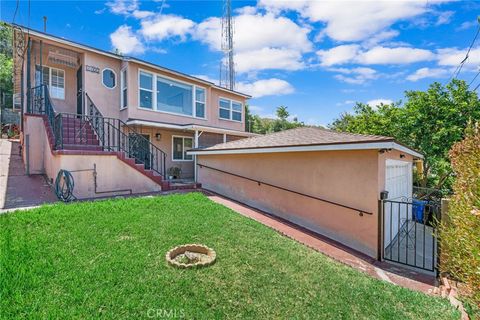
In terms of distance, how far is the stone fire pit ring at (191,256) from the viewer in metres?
3.64

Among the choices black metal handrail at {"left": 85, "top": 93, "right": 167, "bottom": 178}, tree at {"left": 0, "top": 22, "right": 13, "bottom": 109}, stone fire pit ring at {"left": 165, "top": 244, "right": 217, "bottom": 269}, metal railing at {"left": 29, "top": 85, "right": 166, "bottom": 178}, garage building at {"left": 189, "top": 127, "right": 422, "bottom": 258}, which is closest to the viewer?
stone fire pit ring at {"left": 165, "top": 244, "right": 217, "bottom": 269}

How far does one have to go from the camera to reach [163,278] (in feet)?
10.8

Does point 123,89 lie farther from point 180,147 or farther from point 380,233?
point 380,233

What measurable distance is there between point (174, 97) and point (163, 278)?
36.9 feet

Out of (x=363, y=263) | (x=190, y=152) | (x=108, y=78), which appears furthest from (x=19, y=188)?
(x=363, y=263)

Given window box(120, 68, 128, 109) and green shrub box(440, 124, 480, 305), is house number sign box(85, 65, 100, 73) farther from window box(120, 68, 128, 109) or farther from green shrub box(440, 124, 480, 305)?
green shrub box(440, 124, 480, 305)

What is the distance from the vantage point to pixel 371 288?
369 cm

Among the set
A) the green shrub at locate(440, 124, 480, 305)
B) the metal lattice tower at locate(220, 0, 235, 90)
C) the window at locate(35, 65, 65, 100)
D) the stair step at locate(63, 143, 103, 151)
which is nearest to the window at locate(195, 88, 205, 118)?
the stair step at locate(63, 143, 103, 151)

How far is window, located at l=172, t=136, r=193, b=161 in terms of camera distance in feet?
43.8

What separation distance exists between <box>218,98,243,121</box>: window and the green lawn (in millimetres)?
11776

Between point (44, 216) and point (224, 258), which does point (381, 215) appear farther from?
point (44, 216)

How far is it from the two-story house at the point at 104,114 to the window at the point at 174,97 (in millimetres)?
52

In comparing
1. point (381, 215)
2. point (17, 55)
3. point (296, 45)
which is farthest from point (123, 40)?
point (381, 215)

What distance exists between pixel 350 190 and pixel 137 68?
10.5m
